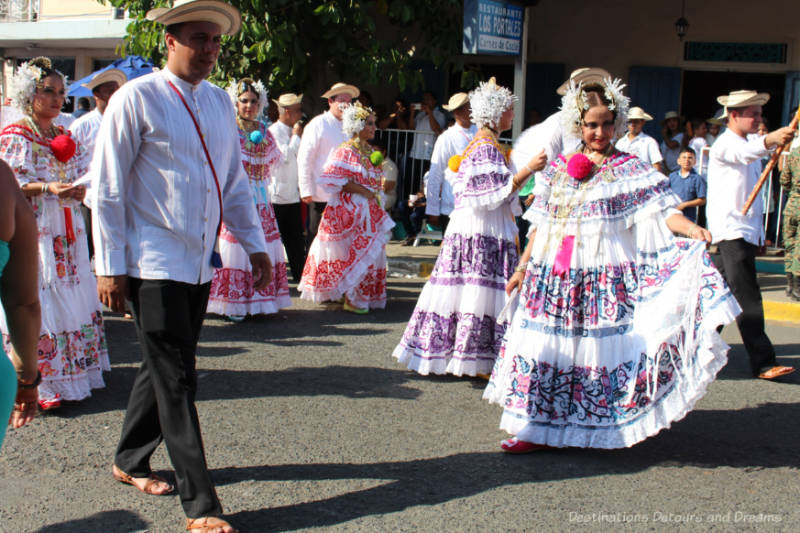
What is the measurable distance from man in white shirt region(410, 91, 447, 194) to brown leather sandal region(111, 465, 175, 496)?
34.6ft

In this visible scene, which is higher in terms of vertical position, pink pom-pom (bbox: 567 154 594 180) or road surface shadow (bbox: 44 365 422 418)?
pink pom-pom (bbox: 567 154 594 180)

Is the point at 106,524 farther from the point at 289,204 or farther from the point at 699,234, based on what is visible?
the point at 289,204

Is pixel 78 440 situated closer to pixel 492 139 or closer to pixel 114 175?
pixel 114 175

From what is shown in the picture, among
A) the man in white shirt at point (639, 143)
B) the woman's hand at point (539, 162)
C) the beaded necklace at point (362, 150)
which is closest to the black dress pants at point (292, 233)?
the beaded necklace at point (362, 150)

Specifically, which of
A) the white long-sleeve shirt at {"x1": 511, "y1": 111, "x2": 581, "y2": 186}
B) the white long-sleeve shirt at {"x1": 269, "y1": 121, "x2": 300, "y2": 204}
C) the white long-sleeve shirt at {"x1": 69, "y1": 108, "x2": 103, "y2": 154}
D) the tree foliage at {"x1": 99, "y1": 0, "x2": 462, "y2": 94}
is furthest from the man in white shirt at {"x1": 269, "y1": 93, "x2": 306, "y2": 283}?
the white long-sleeve shirt at {"x1": 511, "y1": 111, "x2": 581, "y2": 186}

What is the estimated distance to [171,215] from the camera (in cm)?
390

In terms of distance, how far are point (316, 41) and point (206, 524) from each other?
10.1m

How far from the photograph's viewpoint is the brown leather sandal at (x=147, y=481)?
4238 millimetres

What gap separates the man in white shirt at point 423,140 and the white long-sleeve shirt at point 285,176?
12.5 feet

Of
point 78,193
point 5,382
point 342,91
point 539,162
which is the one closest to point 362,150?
point 342,91

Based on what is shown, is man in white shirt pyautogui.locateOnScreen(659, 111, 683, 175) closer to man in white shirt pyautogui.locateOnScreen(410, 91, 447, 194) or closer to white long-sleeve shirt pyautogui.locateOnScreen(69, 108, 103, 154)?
man in white shirt pyautogui.locateOnScreen(410, 91, 447, 194)

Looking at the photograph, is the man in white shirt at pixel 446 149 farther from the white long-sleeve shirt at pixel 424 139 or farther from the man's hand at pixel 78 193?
the white long-sleeve shirt at pixel 424 139

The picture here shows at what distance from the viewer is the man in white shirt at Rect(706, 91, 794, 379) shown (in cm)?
664

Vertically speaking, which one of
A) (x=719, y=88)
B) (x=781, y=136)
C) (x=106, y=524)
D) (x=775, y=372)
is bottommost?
(x=106, y=524)
